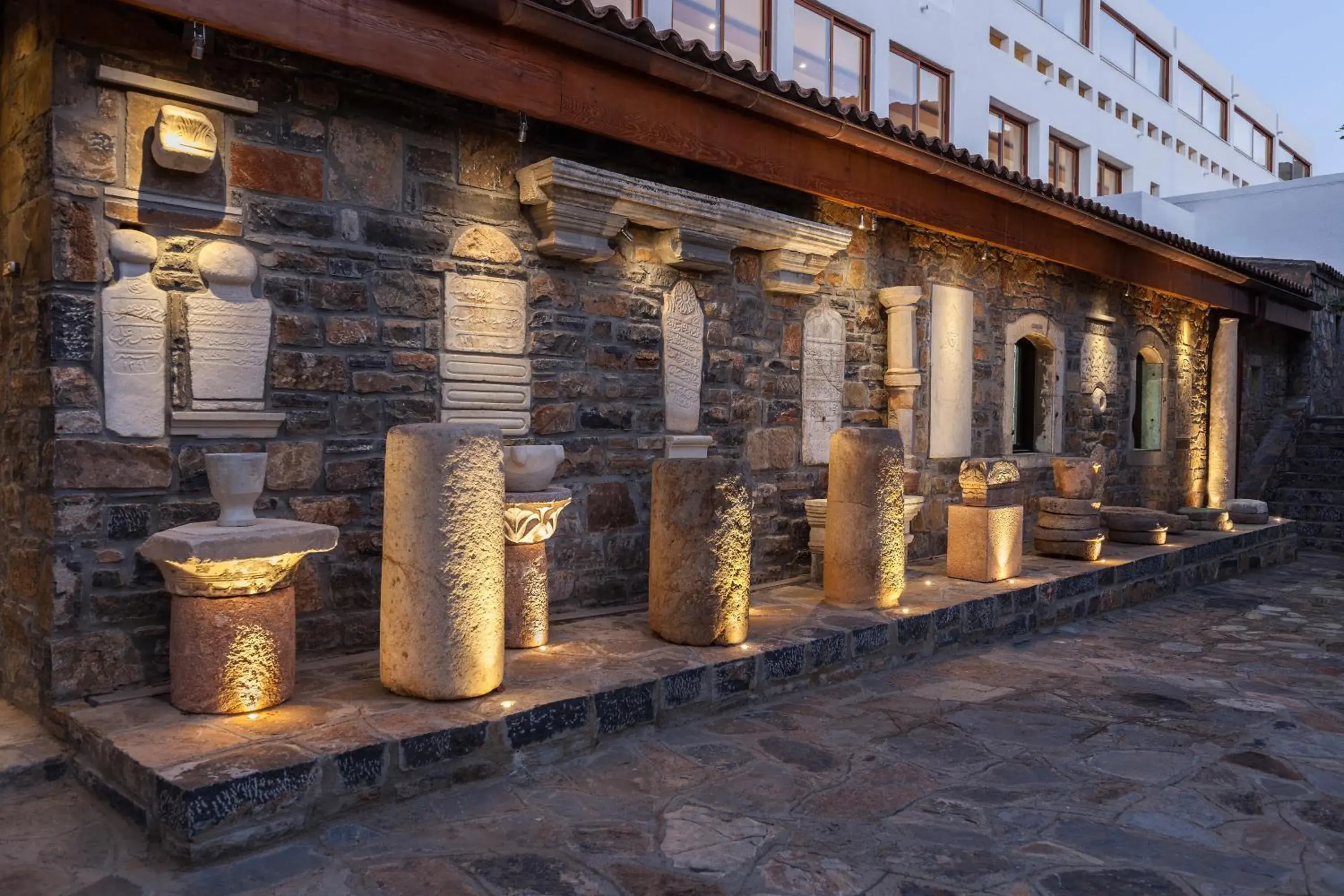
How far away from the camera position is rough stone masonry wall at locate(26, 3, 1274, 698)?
3521 mm

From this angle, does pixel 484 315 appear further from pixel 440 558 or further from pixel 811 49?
pixel 811 49

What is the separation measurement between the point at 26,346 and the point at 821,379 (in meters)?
4.61

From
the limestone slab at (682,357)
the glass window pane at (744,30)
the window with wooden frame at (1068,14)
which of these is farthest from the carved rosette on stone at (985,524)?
the window with wooden frame at (1068,14)

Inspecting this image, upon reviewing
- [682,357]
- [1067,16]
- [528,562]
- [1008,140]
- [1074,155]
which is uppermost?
[1067,16]

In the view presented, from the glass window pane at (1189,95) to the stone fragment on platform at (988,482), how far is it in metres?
18.6

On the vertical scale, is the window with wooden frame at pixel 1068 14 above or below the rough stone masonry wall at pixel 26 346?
above

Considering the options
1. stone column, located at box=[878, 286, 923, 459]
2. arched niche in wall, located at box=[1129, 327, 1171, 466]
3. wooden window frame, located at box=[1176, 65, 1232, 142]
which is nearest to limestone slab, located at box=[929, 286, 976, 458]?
stone column, located at box=[878, 286, 923, 459]

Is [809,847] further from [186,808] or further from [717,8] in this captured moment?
[717,8]

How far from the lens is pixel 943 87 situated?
1296 centimetres

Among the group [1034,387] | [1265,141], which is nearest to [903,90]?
[1034,387]

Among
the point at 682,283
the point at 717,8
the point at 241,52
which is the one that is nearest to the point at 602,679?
the point at 682,283

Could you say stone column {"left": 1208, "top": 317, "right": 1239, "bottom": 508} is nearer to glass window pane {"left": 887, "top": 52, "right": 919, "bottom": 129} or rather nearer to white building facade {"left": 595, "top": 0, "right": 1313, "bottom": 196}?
white building facade {"left": 595, "top": 0, "right": 1313, "bottom": 196}

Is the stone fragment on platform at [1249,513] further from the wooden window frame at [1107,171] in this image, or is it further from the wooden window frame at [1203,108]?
the wooden window frame at [1203,108]

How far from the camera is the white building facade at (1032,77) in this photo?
33.5 ft
